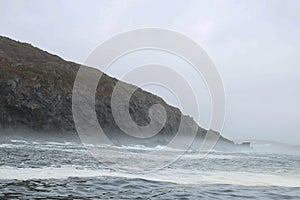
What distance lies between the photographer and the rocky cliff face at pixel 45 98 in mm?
72750

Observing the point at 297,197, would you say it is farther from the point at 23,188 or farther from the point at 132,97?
the point at 132,97

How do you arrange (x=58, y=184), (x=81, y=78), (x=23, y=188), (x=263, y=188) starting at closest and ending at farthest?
(x=23, y=188) → (x=58, y=184) → (x=263, y=188) → (x=81, y=78)

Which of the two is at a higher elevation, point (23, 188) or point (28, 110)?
point (28, 110)

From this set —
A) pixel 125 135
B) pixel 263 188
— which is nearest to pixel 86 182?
pixel 263 188

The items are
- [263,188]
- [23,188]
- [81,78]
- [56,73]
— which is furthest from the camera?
[81,78]

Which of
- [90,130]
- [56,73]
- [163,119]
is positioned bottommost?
[90,130]

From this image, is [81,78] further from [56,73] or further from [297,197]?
[297,197]

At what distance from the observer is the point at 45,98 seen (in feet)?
260

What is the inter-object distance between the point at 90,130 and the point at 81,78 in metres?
27.0

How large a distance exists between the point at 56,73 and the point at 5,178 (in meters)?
85.1

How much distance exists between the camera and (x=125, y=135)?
303 ft

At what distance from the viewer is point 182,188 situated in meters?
19.2

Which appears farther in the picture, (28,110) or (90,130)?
(90,130)

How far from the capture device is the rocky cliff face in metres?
72.8
